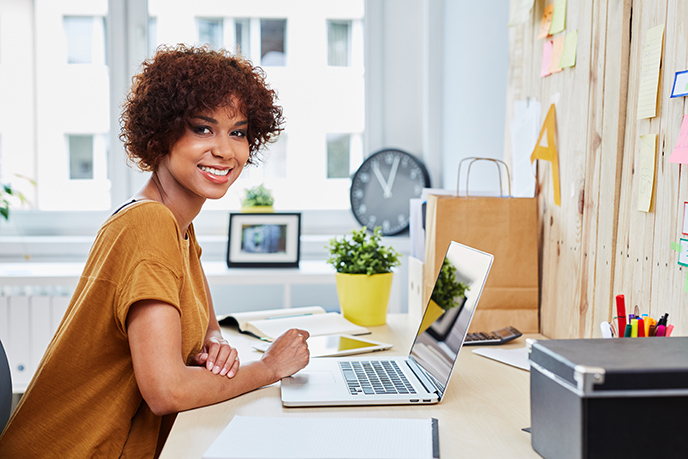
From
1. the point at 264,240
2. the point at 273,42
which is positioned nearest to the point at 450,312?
the point at 264,240

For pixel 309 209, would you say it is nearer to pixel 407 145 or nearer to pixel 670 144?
pixel 407 145

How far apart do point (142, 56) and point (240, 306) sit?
1219 mm

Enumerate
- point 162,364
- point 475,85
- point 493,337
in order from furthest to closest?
point 475,85 < point 493,337 < point 162,364

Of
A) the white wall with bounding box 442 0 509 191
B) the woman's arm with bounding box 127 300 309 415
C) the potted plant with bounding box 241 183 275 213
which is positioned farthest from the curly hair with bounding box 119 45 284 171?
the potted plant with bounding box 241 183 275 213

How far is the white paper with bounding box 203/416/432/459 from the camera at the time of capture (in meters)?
0.73

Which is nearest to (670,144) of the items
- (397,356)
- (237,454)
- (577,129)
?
(577,129)

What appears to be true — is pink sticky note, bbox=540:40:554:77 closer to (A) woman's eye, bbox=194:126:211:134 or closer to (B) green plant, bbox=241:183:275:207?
(A) woman's eye, bbox=194:126:211:134

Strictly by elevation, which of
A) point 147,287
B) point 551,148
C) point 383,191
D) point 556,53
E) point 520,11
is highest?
point 520,11

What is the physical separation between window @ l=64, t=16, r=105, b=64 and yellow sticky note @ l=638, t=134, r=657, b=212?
8.17ft

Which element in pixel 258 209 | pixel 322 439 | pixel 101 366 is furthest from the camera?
pixel 258 209

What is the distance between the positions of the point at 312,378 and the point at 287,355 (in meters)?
0.06

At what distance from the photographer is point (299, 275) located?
2.33 metres

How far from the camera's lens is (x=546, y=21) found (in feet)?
4.62

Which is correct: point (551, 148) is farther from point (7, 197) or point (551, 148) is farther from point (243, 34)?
point (7, 197)
